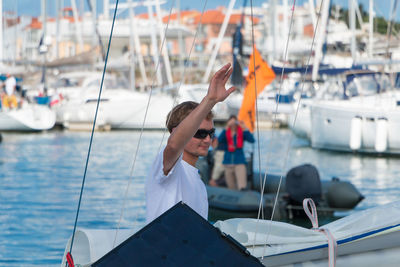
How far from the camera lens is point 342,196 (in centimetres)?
1223

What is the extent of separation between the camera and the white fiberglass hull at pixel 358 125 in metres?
23.3

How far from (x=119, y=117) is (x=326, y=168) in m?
15.0

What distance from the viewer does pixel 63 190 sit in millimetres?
16625

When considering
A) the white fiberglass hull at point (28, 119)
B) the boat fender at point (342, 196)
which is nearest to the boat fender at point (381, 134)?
the boat fender at point (342, 196)

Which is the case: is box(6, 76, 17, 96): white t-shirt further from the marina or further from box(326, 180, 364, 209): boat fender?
box(326, 180, 364, 209): boat fender

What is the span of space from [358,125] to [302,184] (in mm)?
12651

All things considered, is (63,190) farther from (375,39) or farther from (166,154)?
(375,39)

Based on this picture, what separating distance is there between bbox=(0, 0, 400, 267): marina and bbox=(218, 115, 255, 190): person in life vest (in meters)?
0.02

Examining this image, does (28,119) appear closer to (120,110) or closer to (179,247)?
(120,110)

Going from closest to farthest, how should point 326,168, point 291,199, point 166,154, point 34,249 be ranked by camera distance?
point 166,154 → point 34,249 → point 291,199 → point 326,168

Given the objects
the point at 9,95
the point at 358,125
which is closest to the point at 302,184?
the point at 358,125

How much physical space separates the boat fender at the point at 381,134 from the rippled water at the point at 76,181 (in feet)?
1.16

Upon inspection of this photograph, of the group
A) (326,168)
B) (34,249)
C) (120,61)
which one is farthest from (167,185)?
(120,61)

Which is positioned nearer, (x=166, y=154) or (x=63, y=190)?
(x=166, y=154)
